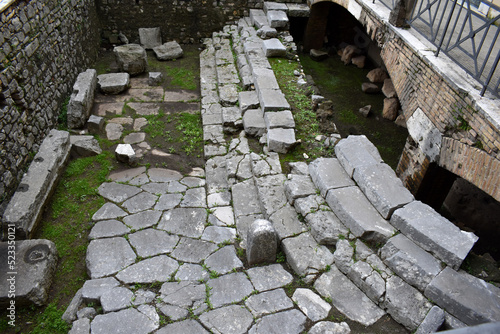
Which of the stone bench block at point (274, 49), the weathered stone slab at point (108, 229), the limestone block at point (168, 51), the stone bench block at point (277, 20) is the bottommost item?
the weathered stone slab at point (108, 229)

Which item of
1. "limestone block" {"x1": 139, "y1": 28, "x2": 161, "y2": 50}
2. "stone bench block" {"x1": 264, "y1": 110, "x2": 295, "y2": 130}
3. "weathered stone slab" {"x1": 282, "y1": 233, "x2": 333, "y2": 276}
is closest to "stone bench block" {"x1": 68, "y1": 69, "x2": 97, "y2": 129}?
"limestone block" {"x1": 139, "y1": 28, "x2": 161, "y2": 50}

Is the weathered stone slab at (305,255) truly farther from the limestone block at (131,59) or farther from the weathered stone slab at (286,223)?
the limestone block at (131,59)

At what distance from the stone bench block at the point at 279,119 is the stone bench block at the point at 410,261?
2491mm

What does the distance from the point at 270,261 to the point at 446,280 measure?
175 cm

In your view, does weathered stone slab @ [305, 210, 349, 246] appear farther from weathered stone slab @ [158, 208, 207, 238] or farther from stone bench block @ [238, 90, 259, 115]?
stone bench block @ [238, 90, 259, 115]

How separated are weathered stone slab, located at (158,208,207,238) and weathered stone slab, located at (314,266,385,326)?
1.71 m

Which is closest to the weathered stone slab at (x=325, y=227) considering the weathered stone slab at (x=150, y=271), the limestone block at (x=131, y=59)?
the weathered stone slab at (x=150, y=271)

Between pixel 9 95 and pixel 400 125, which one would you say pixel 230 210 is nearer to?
pixel 9 95

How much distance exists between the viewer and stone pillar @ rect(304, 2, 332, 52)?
9484 millimetres

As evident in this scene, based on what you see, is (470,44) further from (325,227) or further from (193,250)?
(193,250)

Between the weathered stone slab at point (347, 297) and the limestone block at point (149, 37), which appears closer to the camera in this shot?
the weathered stone slab at point (347, 297)

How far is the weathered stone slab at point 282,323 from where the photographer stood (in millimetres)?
3273

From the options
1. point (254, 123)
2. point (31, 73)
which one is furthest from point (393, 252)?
point (31, 73)

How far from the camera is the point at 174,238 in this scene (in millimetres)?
4457
